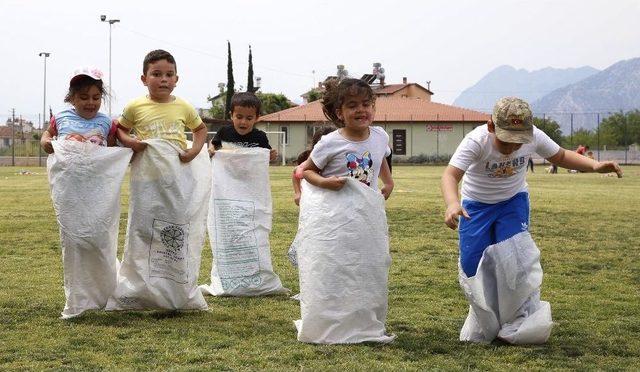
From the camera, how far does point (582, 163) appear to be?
5418mm

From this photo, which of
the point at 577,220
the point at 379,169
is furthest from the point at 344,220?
the point at 577,220

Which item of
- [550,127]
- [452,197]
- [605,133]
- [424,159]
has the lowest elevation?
[452,197]

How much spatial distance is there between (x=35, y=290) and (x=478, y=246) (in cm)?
338

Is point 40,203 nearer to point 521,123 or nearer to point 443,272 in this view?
point 443,272

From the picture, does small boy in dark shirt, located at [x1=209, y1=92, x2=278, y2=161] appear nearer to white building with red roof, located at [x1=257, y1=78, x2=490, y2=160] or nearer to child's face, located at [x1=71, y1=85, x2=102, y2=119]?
child's face, located at [x1=71, y1=85, x2=102, y2=119]

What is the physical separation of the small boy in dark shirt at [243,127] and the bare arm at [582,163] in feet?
7.89

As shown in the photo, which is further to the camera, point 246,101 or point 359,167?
point 246,101

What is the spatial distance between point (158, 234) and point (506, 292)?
6.95 ft

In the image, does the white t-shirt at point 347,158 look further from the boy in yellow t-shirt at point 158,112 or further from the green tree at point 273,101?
the green tree at point 273,101

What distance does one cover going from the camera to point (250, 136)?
7.43 meters

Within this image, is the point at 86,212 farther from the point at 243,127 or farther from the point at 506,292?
the point at 506,292

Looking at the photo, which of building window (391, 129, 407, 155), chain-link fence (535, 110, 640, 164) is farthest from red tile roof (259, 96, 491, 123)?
chain-link fence (535, 110, 640, 164)

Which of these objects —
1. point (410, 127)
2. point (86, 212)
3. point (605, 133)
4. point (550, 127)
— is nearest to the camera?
point (86, 212)

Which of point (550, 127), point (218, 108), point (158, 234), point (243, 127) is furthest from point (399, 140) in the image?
point (158, 234)
